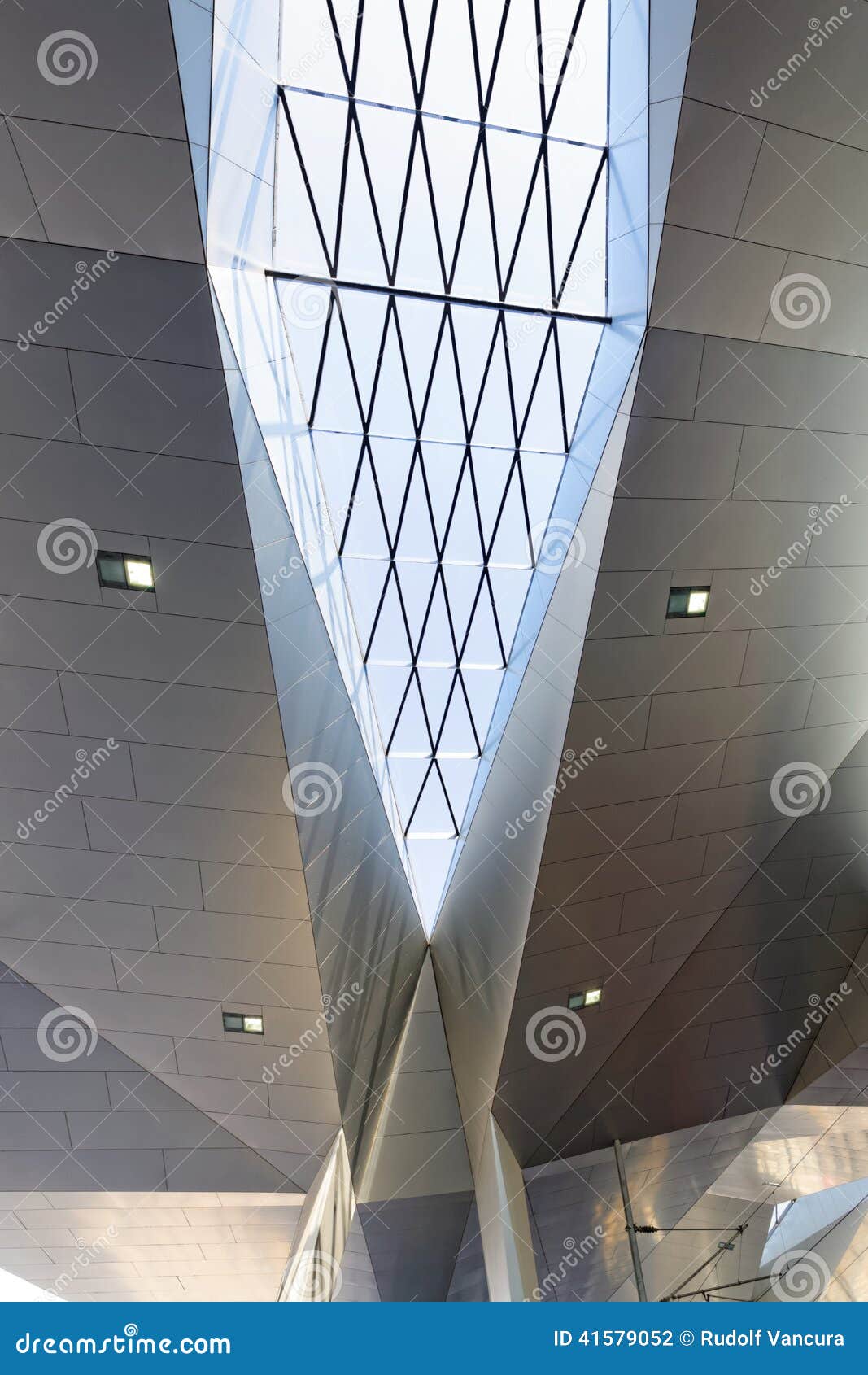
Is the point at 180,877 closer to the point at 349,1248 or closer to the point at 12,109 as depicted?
the point at 12,109

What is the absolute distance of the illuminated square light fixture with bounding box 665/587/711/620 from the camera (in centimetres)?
1327

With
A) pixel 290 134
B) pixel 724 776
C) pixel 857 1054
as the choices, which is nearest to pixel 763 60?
pixel 290 134

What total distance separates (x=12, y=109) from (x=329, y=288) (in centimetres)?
585
